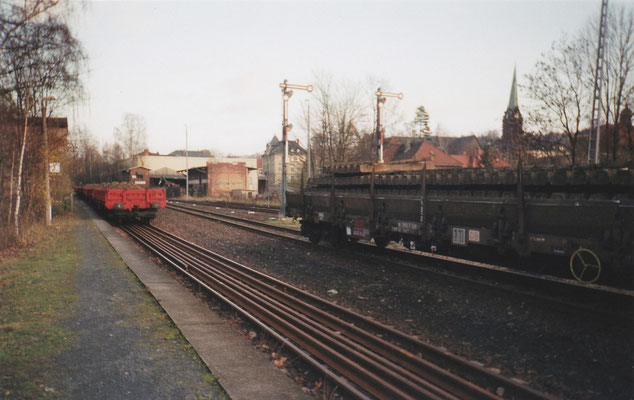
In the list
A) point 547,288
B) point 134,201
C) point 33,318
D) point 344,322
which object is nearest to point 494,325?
point 547,288

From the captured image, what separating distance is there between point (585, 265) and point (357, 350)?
3244 millimetres

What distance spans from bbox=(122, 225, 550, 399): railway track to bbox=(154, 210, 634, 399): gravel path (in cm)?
42


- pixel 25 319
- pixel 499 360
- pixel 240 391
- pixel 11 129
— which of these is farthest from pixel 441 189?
pixel 11 129

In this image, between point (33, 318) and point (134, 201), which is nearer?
point (33, 318)

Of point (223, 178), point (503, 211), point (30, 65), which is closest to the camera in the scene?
point (503, 211)

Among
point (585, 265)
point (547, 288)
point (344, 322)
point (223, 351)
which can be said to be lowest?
point (223, 351)

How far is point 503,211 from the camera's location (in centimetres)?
656

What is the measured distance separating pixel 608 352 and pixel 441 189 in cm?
381

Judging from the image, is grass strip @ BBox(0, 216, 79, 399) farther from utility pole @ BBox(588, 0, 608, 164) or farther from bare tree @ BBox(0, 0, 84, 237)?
utility pole @ BBox(588, 0, 608, 164)

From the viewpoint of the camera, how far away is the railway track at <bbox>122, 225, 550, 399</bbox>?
3.94 metres

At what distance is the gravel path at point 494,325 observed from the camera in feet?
14.1

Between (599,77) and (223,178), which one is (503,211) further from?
(223,178)

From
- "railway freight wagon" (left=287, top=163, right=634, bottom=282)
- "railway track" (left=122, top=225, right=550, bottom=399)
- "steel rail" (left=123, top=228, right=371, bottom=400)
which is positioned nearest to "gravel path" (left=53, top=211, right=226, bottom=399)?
"steel rail" (left=123, top=228, right=371, bottom=400)

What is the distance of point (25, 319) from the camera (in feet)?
20.0
